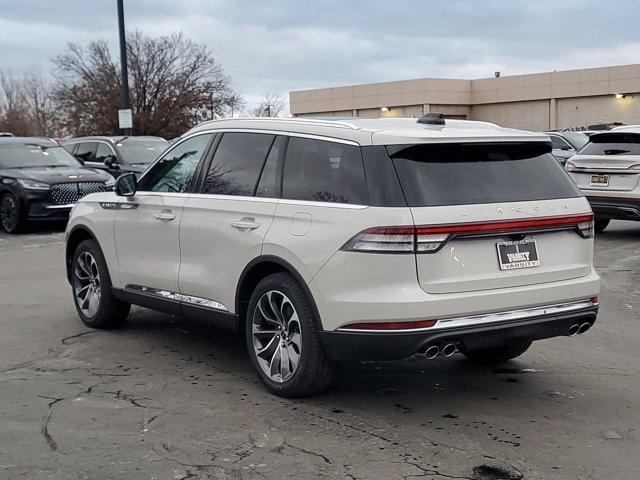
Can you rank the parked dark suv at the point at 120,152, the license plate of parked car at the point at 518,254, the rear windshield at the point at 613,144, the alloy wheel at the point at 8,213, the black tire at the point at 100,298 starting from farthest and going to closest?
the parked dark suv at the point at 120,152 → the alloy wheel at the point at 8,213 → the rear windshield at the point at 613,144 → the black tire at the point at 100,298 → the license plate of parked car at the point at 518,254

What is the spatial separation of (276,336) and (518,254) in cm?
161

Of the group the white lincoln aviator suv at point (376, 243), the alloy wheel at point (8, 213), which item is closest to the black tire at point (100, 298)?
the white lincoln aviator suv at point (376, 243)

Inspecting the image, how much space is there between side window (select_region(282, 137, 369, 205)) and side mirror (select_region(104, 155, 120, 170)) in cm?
1151

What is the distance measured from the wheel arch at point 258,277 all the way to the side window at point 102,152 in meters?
13.8

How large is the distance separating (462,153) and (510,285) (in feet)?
2.77

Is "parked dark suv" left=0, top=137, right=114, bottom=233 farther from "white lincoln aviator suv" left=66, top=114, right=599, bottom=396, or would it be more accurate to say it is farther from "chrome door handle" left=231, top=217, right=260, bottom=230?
"chrome door handle" left=231, top=217, right=260, bottom=230

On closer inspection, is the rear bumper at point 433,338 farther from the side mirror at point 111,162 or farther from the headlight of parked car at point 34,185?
the side mirror at point 111,162

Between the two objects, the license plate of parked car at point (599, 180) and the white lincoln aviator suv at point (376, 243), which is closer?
the white lincoln aviator suv at point (376, 243)

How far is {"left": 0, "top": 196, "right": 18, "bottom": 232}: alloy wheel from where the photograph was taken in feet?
48.9

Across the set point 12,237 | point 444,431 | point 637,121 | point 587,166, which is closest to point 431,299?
point 444,431

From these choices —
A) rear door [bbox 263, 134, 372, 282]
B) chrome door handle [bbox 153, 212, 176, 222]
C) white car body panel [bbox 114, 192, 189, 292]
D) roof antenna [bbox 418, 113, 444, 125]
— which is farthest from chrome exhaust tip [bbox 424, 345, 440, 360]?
chrome door handle [bbox 153, 212, 176, 222]

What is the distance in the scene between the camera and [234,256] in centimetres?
547

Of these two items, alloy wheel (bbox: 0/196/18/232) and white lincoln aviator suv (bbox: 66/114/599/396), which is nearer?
white lincoln aviator suv (bbox: 66/114/599/396)

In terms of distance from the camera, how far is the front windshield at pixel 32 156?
A: 52.2ft
